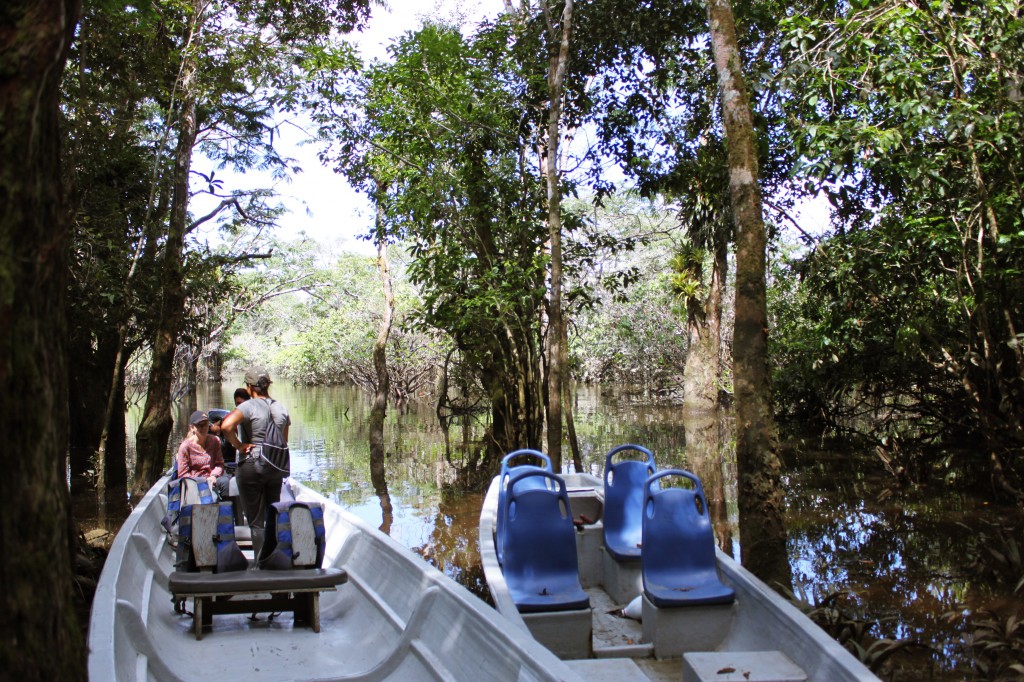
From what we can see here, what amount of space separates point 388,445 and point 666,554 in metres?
Answer: 15.7

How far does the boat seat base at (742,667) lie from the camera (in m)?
3.99

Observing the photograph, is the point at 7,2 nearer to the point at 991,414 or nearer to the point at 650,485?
the point at 650,485

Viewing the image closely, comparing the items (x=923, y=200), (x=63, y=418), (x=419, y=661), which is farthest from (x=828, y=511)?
(x=63, y=418)

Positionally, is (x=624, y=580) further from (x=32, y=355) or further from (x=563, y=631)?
(x=32, y=355)

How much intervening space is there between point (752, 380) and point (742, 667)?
8.71 ft

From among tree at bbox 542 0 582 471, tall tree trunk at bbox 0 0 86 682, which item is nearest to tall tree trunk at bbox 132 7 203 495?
tree at bbox 542 0 582 471

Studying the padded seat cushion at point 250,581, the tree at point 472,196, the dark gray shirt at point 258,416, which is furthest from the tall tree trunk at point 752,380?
the tree at point 472,196

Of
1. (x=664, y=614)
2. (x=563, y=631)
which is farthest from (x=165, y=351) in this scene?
(x=664, y=614)

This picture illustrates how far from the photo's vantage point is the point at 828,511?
11367 millimetres

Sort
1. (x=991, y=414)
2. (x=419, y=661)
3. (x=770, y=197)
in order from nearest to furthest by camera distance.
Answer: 1. (x=419, y=661)
2. (x=991, y=414)
3. (x=770, y=197)

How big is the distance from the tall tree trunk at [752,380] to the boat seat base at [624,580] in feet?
2.62

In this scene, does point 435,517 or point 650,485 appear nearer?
point 650,485

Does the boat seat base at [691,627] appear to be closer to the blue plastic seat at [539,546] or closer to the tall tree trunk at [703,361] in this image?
the blue plastic seat at [539,546]

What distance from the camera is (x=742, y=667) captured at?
4.08 m
